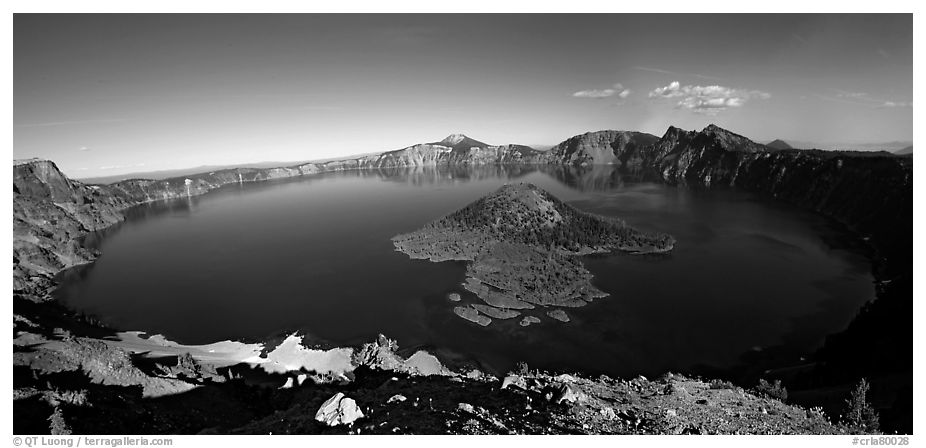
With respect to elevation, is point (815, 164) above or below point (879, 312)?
above

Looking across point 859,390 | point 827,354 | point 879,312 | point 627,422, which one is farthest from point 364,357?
point 879,312

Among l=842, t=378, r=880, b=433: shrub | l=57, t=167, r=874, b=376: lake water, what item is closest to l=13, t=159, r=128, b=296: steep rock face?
l=57, t=167, r=874, b=376: lake water

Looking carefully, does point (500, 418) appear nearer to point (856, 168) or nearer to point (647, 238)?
point (647, 238)

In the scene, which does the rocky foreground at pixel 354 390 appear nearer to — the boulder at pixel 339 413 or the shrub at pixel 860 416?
the boulder at pixel 339 413

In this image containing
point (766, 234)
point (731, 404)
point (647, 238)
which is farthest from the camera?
point (766, 234)

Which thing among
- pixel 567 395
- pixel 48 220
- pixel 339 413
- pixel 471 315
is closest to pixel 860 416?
pixel 567 395

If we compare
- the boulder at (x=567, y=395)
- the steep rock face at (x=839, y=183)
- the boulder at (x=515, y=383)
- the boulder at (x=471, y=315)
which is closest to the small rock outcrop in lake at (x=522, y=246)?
the boulder at (x=471, y=315)

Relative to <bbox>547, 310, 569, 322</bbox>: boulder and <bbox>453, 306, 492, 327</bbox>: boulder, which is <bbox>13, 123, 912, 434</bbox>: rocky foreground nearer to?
<bbox>547, 310, 569, 322</bbox>: boulder
